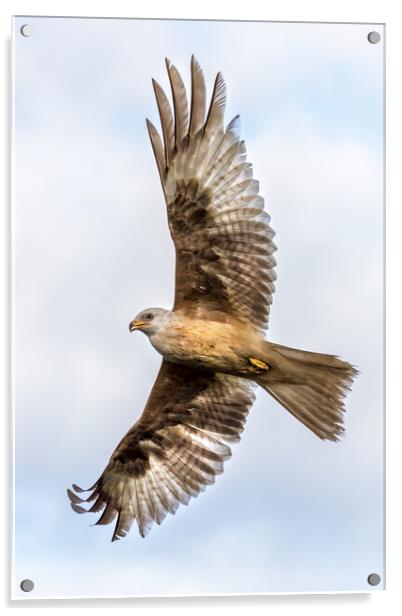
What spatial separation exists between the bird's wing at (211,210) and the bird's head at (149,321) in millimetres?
77

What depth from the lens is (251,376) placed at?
3.71m

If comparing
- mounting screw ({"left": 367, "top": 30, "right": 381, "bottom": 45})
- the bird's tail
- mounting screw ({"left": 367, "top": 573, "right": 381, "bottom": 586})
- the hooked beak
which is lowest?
mounting screw ({"left": 367, "top": 573, "right": 381, "bottom": 586})

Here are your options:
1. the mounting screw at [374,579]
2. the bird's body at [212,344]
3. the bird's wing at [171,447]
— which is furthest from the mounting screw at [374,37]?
the mounting screw at [374,579]

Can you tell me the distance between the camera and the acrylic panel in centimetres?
350

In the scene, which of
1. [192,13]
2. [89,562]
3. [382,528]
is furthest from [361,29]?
[89,562]

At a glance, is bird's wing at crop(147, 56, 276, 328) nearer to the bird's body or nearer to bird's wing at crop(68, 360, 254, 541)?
the bird's body

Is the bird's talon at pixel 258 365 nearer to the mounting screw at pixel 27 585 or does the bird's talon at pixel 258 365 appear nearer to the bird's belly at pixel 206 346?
the bird's belly at pixel 206 346

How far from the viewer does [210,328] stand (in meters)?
3.69

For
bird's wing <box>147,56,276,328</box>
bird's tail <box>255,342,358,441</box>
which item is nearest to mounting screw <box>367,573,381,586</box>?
bird's tail <box>255,342,358,441</box>

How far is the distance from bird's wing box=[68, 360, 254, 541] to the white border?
1.03ft

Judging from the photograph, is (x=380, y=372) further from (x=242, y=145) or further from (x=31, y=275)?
(x=31, y=275)
